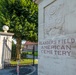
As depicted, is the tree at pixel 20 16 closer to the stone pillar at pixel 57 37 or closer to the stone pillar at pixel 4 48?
the stone pillar at pixel 4 48

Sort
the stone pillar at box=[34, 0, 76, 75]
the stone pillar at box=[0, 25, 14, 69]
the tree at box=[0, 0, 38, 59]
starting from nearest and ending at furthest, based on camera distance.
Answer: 1. the stone pillar at box=[34, 0, 76, 75]
2. the stone pillar at box=[0, 25, 14, 69]
3. the tree at box=[0, 0, 38, 59]

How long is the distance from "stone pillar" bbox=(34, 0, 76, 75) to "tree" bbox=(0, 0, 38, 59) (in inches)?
416

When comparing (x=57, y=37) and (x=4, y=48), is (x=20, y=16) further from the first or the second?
(x=57, y=37)

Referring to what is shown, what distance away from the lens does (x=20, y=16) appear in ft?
59.2

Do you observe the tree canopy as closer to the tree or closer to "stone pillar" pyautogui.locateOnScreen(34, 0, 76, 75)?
the tree

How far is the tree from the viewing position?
1766cm

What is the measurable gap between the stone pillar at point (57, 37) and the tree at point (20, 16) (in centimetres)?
1057

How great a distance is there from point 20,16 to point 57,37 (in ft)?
41.1

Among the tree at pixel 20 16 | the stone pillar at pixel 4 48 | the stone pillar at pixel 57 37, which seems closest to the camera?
the stone pillar at pixel 57 37

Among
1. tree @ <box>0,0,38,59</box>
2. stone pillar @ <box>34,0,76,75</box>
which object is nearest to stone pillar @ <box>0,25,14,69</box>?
tree @ <box>0,0,38,59</box>

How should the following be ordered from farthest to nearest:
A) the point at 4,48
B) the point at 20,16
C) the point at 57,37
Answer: the point at 20,16, the point at 4,48, the point at 57,37

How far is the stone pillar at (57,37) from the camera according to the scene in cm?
515

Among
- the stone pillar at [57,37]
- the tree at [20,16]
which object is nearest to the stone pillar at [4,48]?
the tree at [20,16]

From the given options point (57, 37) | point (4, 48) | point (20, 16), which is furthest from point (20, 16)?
point (57, 37)
